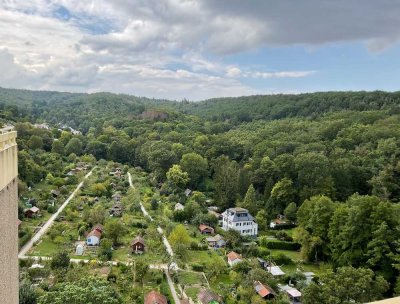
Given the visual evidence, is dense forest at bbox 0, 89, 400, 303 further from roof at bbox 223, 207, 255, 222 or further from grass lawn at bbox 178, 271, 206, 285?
grass lawn at bbox 178, 271, 206, 285

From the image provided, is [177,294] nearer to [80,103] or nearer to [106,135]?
[106,135]

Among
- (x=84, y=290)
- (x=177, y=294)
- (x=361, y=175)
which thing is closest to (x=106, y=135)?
(x=361, y=175)

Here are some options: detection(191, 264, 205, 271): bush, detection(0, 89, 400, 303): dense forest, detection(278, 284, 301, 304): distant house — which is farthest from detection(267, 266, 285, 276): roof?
detection(191, 264, 205, 271): bush

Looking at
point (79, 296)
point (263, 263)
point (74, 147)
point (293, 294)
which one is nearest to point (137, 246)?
point (263, 263)

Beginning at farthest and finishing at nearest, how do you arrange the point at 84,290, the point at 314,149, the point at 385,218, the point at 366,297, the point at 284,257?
1. the point at 314,149
2. the point at 284,257
3. the point at 385,218
4. the point at 366,297
5. the point at 84,290

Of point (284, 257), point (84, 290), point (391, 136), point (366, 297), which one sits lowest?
point (284, 257)

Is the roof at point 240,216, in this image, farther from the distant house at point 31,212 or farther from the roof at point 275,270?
the distant house at point 31,212
